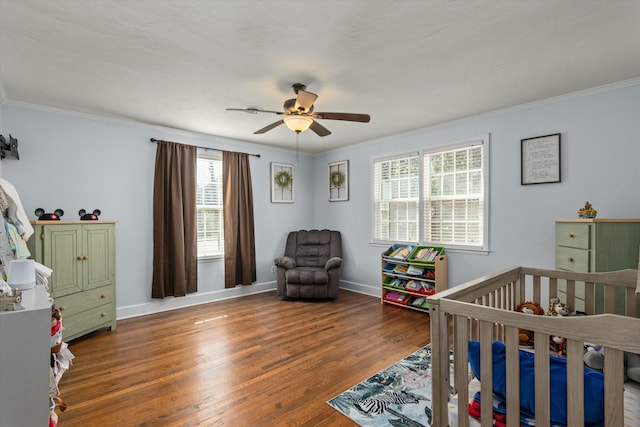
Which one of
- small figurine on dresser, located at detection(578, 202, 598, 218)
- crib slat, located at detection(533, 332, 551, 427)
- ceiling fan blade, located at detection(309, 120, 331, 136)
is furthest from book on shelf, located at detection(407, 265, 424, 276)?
A: crib slat, located at detection(533, 332, 551, 427)

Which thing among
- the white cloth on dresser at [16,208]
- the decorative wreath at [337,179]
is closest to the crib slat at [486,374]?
the white cloth on dresser at [16,208]

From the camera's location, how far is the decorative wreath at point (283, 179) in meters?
5.52

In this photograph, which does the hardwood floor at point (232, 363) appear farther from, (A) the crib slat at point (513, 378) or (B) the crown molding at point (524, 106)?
(B) the crown molding at point (524, 106)

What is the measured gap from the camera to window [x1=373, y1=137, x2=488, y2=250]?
3.90 m

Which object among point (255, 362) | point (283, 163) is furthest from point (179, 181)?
point (255, 362)

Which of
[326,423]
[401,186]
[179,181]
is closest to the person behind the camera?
[326,423]

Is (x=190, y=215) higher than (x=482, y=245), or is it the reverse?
(x=190, y=215)

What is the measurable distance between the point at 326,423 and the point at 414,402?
0.65m

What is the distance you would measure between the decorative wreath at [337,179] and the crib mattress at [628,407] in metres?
4.18

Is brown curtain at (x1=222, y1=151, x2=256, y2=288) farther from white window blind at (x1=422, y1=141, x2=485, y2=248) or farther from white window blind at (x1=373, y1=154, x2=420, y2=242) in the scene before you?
white window blind at (x1=422, y1=141, x2=485, y2=248)

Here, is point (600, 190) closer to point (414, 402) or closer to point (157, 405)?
point (414, 402)

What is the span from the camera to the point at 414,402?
217cm

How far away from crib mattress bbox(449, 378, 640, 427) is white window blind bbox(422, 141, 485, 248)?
2497 mm

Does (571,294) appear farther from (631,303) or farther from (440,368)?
(440,368)
